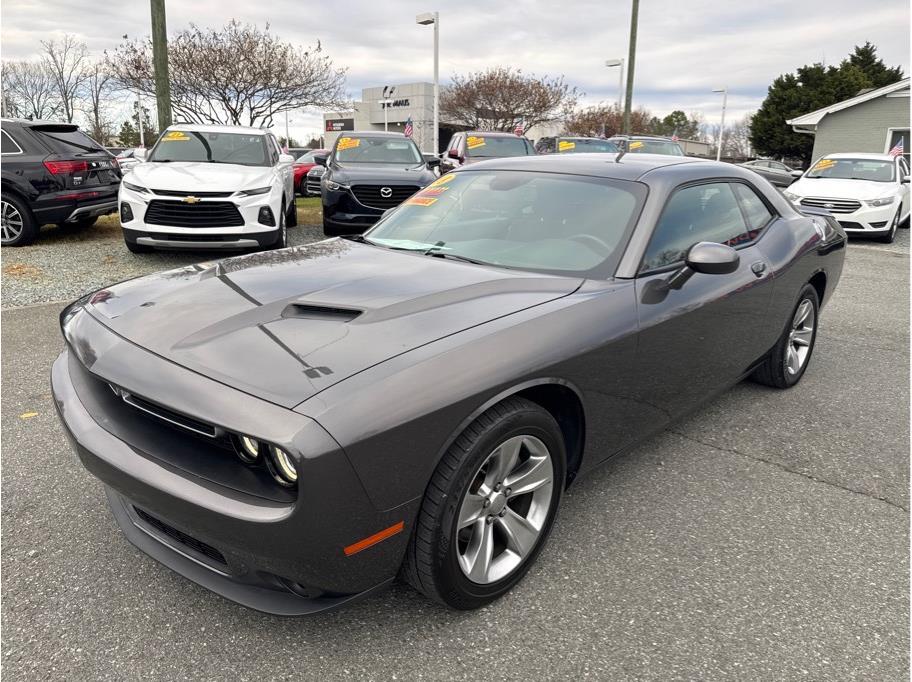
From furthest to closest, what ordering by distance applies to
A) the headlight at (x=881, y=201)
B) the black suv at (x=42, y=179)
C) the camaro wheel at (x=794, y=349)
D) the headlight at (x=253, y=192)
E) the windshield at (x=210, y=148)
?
the headlight at (x=881, y=201) → the windshield at (x=210, y=148) → the black suv at (x=42, y=179) → the headlight at (x=253, y=192) → the camaro wheel at (x=794, y=349)

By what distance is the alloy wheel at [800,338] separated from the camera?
13.8 feet

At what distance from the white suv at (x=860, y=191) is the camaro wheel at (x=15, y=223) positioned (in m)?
11.5

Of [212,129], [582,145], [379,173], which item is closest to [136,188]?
[212,129]

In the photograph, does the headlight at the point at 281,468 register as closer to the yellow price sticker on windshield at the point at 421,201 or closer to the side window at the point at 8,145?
the yellow price sticker on windshield at the point at 421,201

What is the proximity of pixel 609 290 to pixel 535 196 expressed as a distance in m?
0.78

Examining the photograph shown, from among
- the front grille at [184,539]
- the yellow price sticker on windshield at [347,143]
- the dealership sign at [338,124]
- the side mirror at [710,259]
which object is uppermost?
the dealership sign at [338,124]

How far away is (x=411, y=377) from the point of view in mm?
1871

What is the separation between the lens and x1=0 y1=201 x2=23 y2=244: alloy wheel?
8.43 meters

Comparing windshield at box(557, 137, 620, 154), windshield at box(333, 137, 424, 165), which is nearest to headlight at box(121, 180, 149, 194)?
windshield at box(333, 137, 424, 165)

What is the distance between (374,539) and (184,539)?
0.65 meters

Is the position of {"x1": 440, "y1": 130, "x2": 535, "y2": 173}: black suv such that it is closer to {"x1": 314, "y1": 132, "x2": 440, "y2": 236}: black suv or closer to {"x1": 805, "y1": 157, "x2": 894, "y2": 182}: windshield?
{"x1": 314, "y1": 132, "x2": 440, "y2": 236}: black suv

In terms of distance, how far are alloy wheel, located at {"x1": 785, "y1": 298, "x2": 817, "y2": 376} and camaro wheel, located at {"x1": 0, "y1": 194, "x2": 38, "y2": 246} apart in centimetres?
884

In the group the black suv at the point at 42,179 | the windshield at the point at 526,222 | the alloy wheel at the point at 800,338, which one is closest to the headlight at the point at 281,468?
the windshield at the point at 526,222

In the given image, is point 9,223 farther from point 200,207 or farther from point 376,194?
point 376,194
